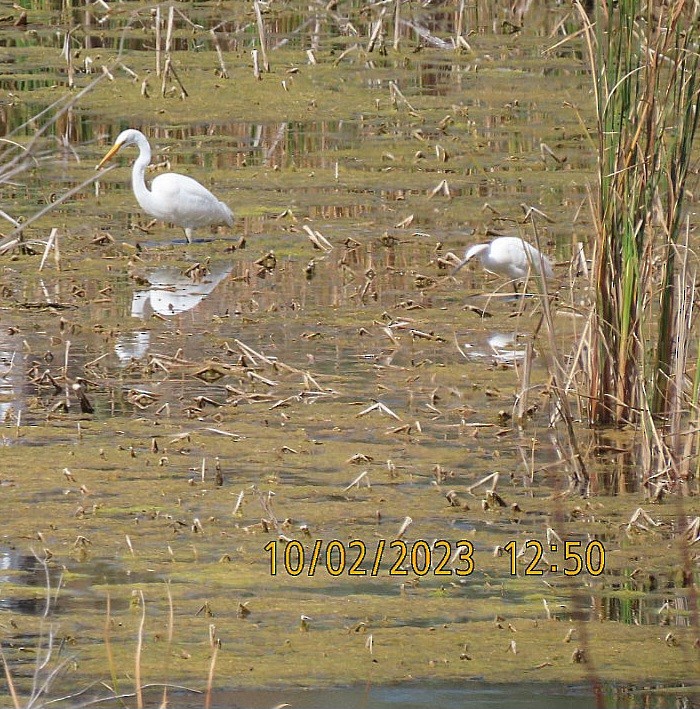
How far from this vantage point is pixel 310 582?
523 centimetres

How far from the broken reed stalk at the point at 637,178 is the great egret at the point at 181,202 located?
3.99 meters

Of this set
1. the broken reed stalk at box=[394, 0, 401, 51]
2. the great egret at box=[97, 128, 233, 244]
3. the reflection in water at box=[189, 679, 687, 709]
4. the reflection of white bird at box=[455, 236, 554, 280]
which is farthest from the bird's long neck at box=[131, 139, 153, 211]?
the reflection in water at box=[189, 679, 687, 709]

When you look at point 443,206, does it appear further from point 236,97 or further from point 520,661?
point 520,661

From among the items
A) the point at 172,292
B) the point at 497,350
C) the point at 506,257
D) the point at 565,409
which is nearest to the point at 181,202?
the point at 172,292

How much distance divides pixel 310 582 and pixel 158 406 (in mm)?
2026

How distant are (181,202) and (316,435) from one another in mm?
3617

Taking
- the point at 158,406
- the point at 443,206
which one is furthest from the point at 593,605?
the point at 443,206

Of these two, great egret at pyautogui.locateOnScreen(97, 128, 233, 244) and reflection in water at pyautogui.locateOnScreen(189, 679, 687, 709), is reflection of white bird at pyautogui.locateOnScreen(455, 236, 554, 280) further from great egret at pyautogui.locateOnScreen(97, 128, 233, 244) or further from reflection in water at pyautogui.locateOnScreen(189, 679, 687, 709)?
reflection in water at pyautogui.locateOnScreen(189, 679, 687, 709)

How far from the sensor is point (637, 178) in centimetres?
618

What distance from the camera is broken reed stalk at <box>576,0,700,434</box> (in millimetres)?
6043

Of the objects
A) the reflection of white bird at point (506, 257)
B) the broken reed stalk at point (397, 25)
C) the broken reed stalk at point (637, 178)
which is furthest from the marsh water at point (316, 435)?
the broken reed stalk at point (397, 25)

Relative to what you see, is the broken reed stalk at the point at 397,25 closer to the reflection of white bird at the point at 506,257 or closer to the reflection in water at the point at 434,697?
the reflection of white bird at the point at 506,257

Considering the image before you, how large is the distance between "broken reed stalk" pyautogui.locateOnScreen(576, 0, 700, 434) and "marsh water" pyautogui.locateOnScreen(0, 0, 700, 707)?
0.90 feet

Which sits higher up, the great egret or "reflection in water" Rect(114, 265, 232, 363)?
the great egret
